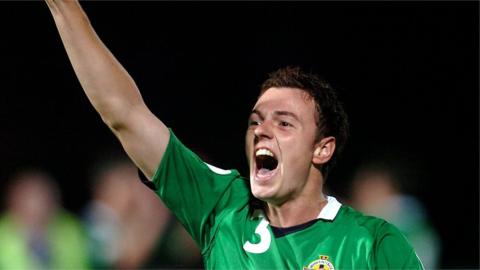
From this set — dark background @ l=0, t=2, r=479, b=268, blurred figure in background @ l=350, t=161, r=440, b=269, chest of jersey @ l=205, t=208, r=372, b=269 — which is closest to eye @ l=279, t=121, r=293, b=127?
chest of jersey @ l=205, t=208, r=372, b=269

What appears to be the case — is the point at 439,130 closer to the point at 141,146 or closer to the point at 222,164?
the point at 222,164

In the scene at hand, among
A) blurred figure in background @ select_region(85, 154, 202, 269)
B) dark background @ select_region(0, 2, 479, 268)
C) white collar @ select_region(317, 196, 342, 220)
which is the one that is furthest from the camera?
dark background @ select_region(0, 2, 479, 268)

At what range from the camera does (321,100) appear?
103 inches

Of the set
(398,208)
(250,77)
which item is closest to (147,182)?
A: (398,208)

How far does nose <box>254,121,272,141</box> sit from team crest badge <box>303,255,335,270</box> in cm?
46

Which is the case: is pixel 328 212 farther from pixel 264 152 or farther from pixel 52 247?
pixel 52 247

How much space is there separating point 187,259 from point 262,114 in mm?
2836

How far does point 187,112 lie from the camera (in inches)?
250

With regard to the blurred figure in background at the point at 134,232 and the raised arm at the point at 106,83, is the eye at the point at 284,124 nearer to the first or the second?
the raised arm at the point at 106,83

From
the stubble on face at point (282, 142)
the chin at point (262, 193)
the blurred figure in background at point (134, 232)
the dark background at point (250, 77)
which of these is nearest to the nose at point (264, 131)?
the stubble on face at point (282, 142)

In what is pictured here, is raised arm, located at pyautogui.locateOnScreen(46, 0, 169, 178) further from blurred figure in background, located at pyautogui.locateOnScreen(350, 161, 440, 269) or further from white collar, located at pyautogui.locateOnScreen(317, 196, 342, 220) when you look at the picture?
blurred figure in background, located at pyautogui.locateOnScreen(350, 161, 440, 269)

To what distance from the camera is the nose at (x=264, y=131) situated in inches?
98.1

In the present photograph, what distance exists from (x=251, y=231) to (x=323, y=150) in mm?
418

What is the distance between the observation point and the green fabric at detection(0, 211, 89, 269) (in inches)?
184
